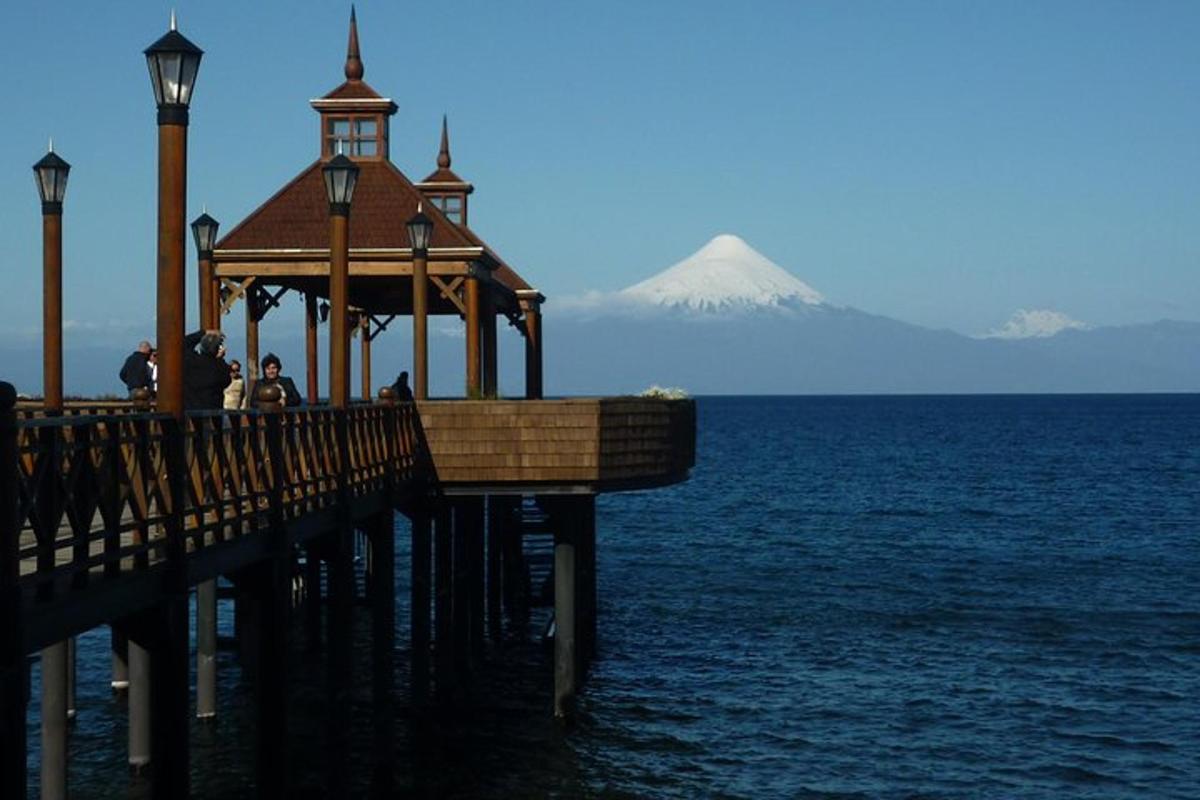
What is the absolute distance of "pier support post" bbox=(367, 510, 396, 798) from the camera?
18.7 metres

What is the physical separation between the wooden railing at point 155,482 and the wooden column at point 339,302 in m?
0.48

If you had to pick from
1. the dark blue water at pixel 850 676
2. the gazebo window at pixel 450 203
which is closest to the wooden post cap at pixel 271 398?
the dark blue water at pixel 850 676

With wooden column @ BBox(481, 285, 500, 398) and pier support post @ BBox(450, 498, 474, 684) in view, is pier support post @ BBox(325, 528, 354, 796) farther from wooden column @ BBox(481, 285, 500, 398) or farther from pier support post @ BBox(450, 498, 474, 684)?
wooden column @ BBox(481, 285, 500, 398)

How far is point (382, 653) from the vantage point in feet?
62.1

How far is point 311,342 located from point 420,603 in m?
11.1

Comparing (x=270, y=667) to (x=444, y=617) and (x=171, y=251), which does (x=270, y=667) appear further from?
(x=444, y=617)

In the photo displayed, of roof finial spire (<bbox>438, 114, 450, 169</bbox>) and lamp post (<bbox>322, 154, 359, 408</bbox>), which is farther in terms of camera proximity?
roof finial spire (<bbox>438, 114, 450, 169</bbox>)

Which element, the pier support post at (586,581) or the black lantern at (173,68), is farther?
the pier support post at (586,581)

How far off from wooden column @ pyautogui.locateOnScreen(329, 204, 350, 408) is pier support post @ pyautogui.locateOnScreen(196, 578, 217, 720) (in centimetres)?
350

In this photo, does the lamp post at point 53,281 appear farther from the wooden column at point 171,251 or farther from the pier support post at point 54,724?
the wooden column at point 171,251

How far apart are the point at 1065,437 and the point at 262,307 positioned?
394ft

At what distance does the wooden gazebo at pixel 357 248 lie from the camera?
25.4 metres

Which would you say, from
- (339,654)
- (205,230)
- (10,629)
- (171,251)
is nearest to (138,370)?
(205,230)

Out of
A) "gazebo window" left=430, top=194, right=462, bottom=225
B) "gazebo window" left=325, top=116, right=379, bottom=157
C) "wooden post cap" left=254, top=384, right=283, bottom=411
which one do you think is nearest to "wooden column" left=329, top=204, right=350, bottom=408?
"wooden post cap" left=254, top=384, right=283, bottom=411
